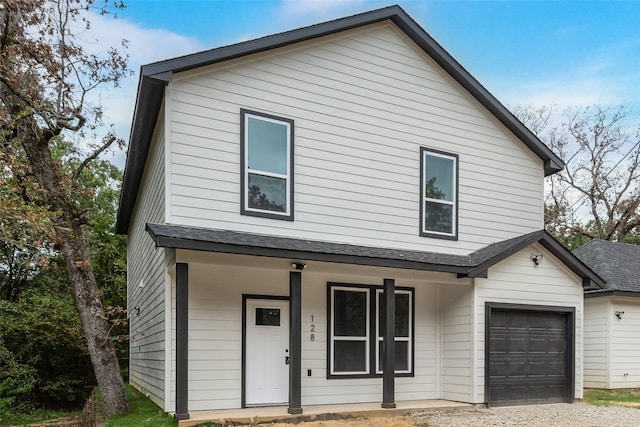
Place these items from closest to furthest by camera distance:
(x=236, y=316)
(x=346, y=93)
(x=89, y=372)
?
(x=236, y=316), (x=346, y=93), (x=89, y=372)

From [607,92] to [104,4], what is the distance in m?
23.4

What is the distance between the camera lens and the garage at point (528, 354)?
1011 centimetres

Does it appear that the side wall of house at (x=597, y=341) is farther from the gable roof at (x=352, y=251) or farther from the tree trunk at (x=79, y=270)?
the tree trunk at (x=79, y=270)

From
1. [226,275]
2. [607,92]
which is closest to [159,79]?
[226,275]

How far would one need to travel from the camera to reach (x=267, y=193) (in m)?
9.14

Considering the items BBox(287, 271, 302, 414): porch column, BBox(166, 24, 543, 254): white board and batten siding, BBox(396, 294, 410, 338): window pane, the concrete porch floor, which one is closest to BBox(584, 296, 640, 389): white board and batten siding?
BBox(166, 24, 543, 254): white board and batten siding

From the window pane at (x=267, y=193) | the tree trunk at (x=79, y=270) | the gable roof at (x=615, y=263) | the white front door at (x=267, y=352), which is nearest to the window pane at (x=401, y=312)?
the white front door at (x=267, y=352)

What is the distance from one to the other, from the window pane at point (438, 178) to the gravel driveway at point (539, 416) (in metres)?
4.20

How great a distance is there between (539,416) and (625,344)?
6.02 m

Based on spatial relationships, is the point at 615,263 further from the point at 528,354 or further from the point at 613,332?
the point at 528,354

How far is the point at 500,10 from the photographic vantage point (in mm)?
17266

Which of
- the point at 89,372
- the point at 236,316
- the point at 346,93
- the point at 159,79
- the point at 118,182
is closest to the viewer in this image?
the point at 159,79

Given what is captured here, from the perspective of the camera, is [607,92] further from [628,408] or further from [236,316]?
[236,316]

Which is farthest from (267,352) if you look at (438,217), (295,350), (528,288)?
(528,288)
